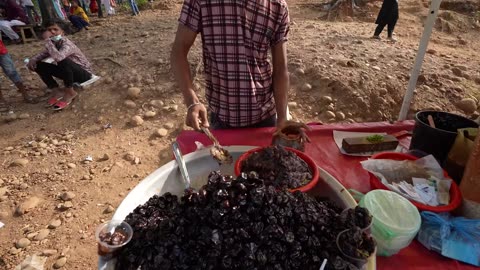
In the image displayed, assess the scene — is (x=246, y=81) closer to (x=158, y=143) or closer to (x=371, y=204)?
(x=371, y=204)

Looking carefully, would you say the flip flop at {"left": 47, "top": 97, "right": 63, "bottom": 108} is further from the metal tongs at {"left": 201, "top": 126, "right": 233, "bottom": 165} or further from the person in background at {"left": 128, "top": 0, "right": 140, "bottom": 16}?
the person in background at {"left": 128, "top": 0, "right": 140, "bottom": 16}

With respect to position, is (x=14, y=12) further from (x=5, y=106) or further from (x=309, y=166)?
(x=309, y=166)

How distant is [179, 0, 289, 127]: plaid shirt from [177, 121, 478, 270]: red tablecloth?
0.66 feet

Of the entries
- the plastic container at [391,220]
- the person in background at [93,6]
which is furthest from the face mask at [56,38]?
the person in background at [93,6]

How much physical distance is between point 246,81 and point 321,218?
1.22 m

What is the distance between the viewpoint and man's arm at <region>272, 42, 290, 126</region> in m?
2.19

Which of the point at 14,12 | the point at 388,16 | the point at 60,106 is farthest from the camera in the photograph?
the point at 14,12

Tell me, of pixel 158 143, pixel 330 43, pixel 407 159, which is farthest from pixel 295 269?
pixel 330 43

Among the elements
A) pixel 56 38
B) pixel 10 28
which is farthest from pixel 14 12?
pixel 56 38

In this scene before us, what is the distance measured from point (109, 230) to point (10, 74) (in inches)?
213

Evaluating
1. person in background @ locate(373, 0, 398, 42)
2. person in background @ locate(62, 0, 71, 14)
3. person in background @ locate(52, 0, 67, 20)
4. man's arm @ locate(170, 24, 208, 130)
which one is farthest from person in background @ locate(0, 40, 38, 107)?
person in background @ locate(373, 0, 398, 42)

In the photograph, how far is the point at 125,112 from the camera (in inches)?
188

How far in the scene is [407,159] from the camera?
1860 mm

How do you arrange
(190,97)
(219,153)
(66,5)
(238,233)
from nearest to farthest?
1. (238,233)
2. (219,153)
3. (190,97)
4. (66,5)
